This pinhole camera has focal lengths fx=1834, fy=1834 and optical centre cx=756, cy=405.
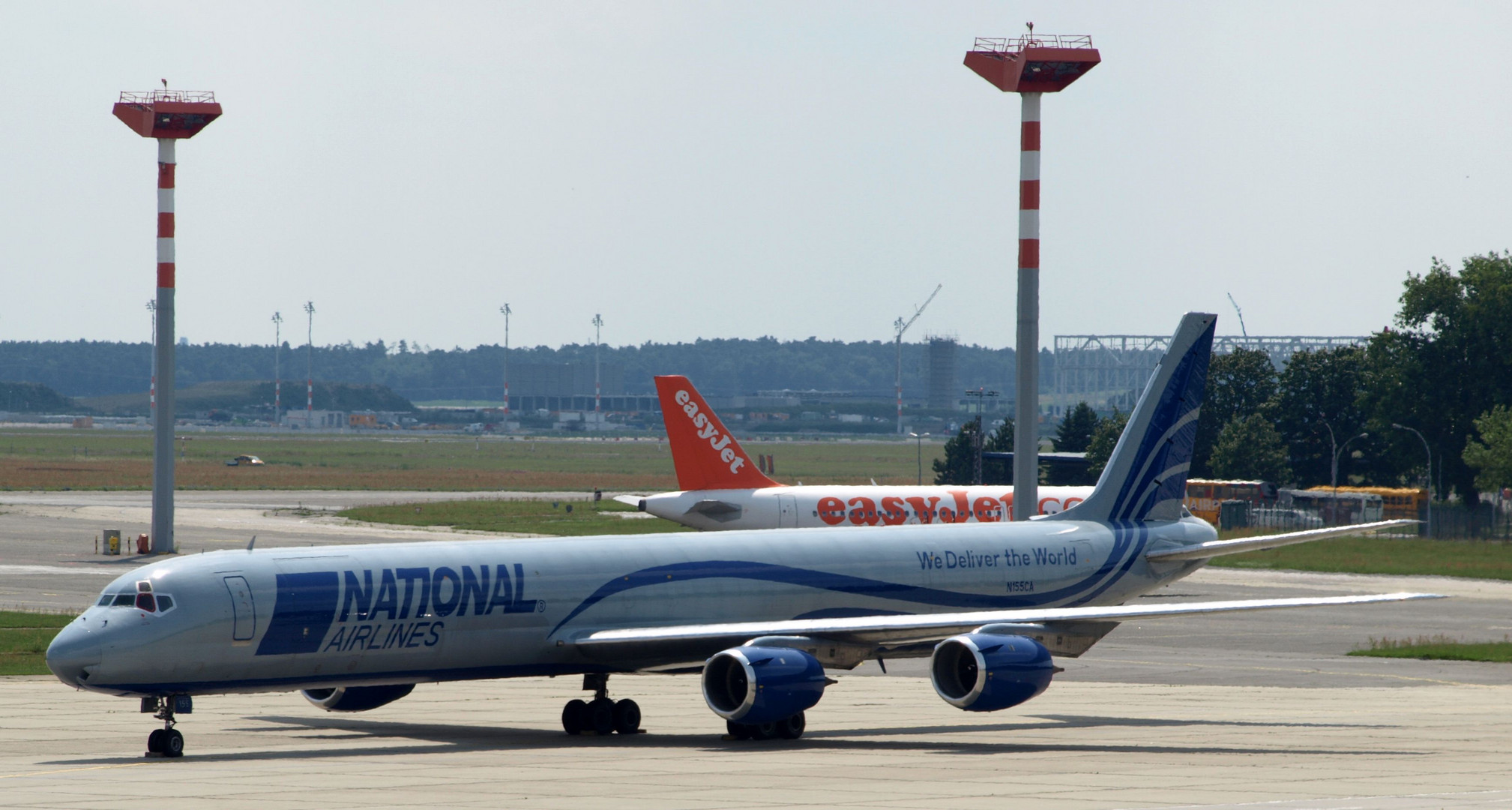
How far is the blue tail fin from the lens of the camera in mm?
45344

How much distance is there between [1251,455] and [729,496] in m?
77.6

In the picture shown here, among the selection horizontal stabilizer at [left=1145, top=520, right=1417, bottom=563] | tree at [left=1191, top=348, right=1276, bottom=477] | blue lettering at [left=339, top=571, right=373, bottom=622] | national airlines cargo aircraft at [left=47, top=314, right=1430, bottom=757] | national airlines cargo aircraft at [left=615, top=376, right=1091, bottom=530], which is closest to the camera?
national airlines cargo aircraft at [left=47, top=314, right=1430, bottom=757]

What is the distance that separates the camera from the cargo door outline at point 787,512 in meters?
73.8

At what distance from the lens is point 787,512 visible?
73938mm

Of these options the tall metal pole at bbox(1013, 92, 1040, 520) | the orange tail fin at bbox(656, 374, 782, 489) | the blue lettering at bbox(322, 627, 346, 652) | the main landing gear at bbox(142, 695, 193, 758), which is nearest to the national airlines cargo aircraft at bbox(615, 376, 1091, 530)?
the orange tail fin at bbox(656, 374, 782, 489)

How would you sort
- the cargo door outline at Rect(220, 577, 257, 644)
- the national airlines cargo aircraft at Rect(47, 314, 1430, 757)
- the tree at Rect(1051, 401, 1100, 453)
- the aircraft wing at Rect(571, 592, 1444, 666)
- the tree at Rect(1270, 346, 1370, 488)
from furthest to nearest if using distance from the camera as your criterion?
1. the tree at Rect(1051, 401, 1100, 453)
2. the tree at Rect(1270, 346, 1370, 488)
3. the aircraft wing at Rect(571, 592, 1444, 666)
4. the cargo door outline at Rect(220, 577, 257, 644)
5. the national airlines cargo aircraft at Rect(47, 314, 1430, 757)

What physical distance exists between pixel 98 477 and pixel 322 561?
15829 cm

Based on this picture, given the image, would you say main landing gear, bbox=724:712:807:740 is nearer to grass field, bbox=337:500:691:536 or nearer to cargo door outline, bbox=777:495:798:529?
cargo door outline, bbox=777:495:798:529

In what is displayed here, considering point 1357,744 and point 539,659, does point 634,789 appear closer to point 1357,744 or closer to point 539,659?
point 539,659

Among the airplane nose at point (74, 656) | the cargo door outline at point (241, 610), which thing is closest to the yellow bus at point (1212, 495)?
the cargo door outline at point (241, 610)

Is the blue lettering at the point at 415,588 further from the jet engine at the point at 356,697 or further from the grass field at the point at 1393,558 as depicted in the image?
the grass field at the point at 1393,558

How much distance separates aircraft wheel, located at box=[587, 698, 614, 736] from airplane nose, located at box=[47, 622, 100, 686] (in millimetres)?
9838

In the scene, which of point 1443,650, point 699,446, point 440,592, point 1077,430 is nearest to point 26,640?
point 440,592

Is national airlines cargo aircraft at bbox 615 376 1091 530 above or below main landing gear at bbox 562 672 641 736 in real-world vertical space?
above
